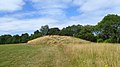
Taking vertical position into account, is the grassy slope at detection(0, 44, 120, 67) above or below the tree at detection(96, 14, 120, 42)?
below

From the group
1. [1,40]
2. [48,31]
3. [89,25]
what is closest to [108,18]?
[89,25]

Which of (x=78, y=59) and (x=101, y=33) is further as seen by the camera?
(x=101, y=33)

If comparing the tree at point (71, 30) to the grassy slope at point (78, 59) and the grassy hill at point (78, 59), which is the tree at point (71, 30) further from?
the grassy slope at point (78, 59)

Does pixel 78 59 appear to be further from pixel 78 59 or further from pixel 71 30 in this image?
pixel 71 30

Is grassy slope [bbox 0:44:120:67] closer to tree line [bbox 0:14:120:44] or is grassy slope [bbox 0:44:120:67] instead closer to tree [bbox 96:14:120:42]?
tree line [bbox 0:14:120:44]

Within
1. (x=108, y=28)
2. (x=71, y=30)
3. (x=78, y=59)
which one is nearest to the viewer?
(x=78, y=59)

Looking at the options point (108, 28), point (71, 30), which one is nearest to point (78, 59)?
point (108, 28)

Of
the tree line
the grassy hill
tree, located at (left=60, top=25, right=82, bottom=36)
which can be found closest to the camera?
the grassy hill

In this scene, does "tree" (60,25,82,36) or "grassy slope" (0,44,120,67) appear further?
"tree" (60,25,82,36)

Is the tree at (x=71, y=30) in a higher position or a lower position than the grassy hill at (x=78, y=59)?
higher

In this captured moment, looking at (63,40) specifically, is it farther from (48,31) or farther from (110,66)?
(48,31)

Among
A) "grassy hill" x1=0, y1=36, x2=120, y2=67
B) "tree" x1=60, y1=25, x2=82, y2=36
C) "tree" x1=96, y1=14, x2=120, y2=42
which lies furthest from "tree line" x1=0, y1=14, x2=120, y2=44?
"grassy hill" x1=0, y1=36, x2=120, y2=67

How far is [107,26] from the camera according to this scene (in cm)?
6050

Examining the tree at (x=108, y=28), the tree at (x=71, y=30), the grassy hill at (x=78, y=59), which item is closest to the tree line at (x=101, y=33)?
the tree at (x=108, y=28)
